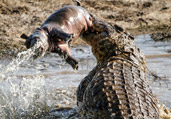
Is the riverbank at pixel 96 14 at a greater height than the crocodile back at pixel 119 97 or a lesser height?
greater

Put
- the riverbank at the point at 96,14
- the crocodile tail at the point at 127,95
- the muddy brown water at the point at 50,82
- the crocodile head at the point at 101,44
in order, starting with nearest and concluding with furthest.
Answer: the crocodile tail at the point at 127,95 < the crocodile head at the point at 101,44 < the muddy brown water at the point at 50,82 < the riverbank at the point at 96,14

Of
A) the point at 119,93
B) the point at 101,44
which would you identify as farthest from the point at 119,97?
→ the point at 101,44

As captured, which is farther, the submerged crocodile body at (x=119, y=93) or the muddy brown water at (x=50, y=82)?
the muddy brown water at (x=50, y=82)

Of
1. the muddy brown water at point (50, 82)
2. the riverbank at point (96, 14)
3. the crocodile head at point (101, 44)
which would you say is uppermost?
the riverbank at point (96, 14)

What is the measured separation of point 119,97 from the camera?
2773 mm

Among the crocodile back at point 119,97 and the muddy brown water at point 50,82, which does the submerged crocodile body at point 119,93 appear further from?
the muddy brown water at point 50,82

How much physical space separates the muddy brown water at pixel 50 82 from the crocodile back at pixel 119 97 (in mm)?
940

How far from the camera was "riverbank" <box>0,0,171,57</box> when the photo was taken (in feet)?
28.0

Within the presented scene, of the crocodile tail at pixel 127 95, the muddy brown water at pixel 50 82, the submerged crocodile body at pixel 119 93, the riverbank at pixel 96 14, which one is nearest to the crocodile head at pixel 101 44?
the submerged crocodile body at pixel 119 93

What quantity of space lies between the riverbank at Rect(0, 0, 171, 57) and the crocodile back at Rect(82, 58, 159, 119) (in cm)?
501

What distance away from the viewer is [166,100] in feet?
17.2

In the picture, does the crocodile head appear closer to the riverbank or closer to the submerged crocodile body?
the submerged crocodile body

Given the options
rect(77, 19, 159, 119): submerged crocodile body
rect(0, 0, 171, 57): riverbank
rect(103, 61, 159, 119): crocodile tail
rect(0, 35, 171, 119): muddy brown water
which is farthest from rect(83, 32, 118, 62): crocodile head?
rect(0, 0, 171, 57): riverbank

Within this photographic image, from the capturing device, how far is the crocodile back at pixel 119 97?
2715 mm
